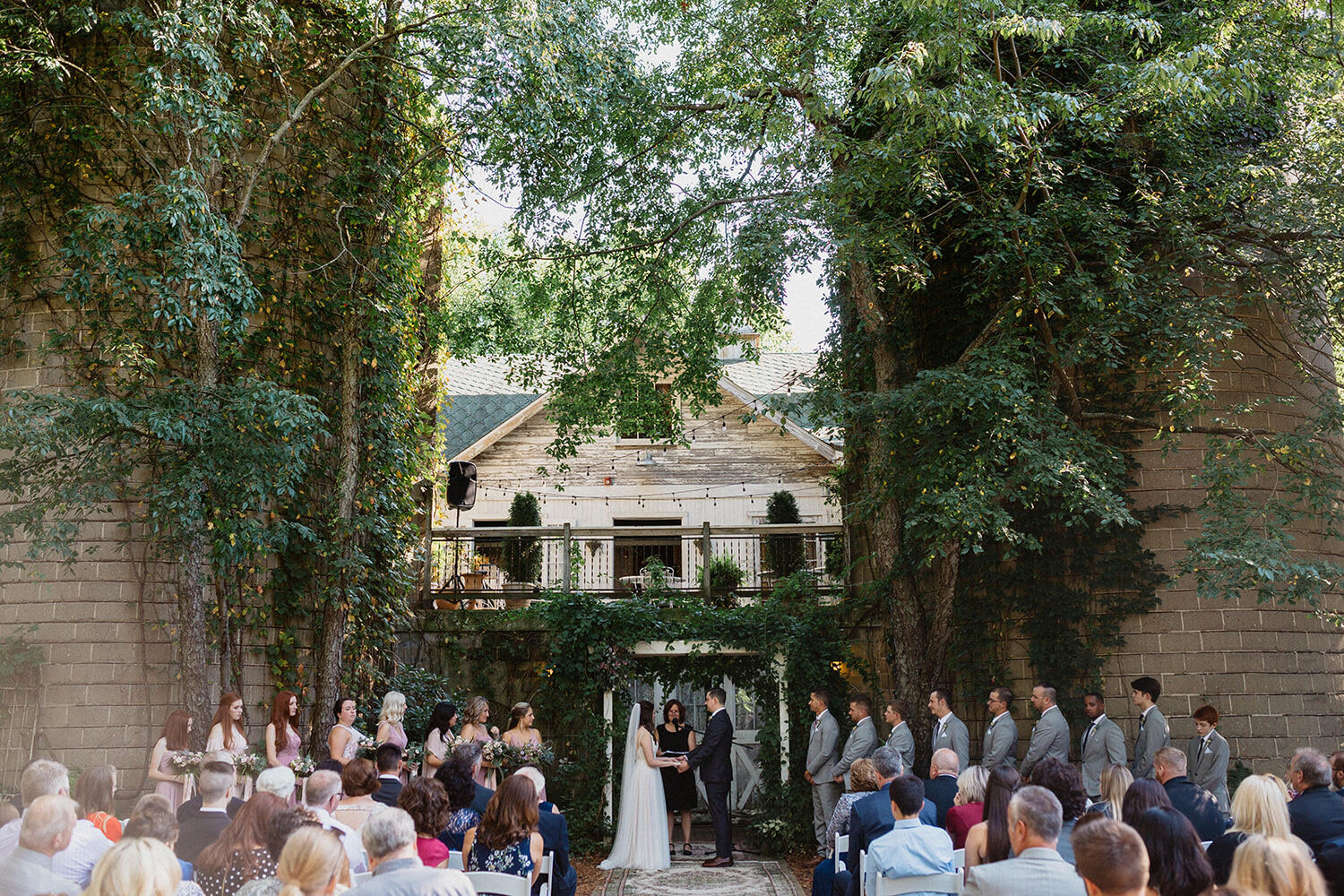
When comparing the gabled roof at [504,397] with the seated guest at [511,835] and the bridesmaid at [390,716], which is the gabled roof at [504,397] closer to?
the bridesmaid at [390,716]

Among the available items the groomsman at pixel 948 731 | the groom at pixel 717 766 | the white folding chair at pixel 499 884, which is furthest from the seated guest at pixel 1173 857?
the groom at pixel 717 766

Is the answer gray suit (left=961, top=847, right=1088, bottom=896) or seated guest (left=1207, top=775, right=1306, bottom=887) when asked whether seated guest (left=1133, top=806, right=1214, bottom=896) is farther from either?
seated guest (left=1207, top=775, right=1306, bottom=887)

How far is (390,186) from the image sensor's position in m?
12.0

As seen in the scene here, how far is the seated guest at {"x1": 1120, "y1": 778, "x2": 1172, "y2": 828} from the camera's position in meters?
4.41

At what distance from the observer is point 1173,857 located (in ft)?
12.7

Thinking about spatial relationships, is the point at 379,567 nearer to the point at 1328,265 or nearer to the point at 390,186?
the point at 390,186

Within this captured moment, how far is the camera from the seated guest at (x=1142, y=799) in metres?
4.41

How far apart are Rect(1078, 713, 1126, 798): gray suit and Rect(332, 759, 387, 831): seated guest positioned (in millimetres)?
6585

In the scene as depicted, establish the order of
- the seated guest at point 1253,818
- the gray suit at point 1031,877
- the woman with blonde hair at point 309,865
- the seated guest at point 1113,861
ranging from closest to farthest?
the seated guest at point 1113,861, the woman with blonde hair at point 309,865, the gray suit at point 1031,877, the seated guest at point 1253,818

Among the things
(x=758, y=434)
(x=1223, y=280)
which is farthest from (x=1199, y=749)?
(x=758, y=434)

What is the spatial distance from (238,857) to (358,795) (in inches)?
55.9

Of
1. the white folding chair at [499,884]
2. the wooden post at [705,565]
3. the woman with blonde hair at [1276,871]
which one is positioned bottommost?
the white folding chair at [499,884]

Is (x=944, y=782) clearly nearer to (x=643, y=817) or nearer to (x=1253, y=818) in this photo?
(x=1253, y=818)

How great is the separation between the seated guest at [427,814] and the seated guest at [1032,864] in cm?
248
